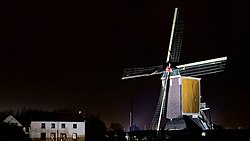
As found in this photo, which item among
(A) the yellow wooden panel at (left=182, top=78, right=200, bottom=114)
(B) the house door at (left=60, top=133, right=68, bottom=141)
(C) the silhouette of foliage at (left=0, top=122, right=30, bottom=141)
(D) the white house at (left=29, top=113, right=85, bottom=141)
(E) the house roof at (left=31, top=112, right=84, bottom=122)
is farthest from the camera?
(E) the house roof at (left=31, top=112, right=84, bottom=122)

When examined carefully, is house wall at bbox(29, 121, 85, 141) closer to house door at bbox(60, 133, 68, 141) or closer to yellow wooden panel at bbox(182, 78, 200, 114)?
house door at bbox(60, 133, 68, 141)

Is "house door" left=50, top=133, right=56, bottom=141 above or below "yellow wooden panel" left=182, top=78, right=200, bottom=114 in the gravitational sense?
below

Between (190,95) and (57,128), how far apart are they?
2532 cm

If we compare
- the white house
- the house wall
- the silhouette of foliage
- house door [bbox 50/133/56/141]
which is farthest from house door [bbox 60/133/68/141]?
the silhouette of foliage

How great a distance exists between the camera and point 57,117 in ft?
230

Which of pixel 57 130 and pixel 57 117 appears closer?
pixel 57 130

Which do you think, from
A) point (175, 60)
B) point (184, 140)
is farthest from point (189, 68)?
point (184, 140)

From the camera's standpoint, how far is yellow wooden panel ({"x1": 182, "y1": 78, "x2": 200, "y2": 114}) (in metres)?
51.3

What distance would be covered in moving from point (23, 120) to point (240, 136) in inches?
1664

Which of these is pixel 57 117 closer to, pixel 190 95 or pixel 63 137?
pixel 63 137

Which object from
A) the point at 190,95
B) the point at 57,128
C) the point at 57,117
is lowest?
the point at 57,128

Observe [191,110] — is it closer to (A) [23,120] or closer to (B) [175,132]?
(B) [175,132]

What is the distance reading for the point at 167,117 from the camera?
5203cm

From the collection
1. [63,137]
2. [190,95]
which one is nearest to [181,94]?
[190,95]
